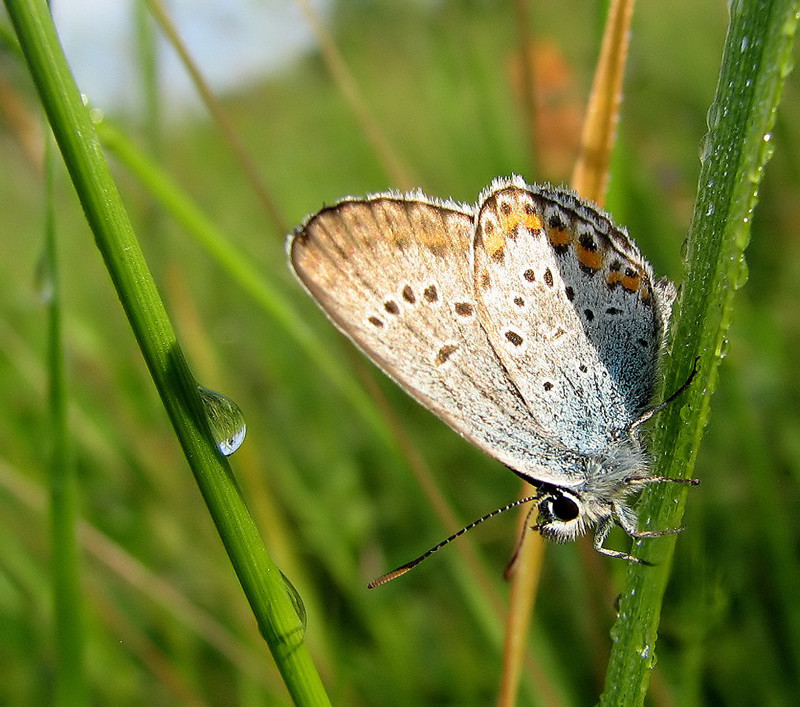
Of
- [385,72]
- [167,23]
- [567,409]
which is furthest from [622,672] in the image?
[385,72]

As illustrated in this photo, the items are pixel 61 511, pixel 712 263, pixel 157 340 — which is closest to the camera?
pixel 157 340

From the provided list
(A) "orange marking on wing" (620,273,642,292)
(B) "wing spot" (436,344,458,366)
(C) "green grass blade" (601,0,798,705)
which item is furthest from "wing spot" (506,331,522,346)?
(C) "green grass blade" (601,0,798,705)

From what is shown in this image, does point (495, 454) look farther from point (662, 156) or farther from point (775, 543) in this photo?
point (662, 156)

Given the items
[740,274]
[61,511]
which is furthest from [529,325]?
[61,511]

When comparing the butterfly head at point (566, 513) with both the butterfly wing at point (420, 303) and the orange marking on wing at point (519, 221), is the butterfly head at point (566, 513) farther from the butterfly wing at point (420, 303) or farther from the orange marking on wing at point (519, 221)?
the orange marking on wing at point (519, 221)

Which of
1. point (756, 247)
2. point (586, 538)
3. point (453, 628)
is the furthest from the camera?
point (756, 247)

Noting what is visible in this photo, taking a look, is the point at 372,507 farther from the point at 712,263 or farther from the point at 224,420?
the point at 712,263
